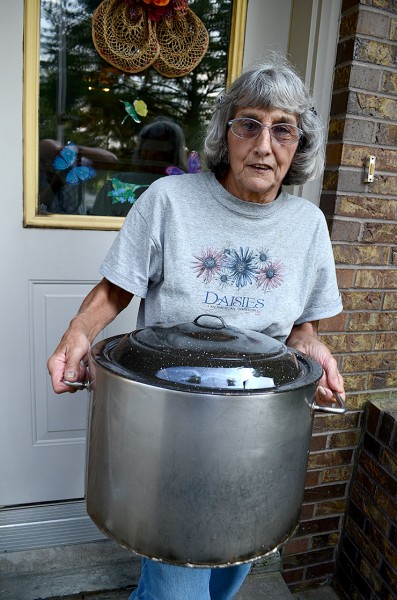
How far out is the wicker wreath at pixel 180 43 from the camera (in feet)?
6.04

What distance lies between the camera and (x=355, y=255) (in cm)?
182

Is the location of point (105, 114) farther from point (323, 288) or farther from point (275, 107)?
point (323, 288)

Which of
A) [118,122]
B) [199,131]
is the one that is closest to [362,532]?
[199,131]

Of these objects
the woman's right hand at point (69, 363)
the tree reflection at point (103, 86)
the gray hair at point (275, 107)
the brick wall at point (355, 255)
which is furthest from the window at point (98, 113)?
the woman's right hand at point (69, 363)

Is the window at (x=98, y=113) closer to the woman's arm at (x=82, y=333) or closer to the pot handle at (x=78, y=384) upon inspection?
the woman's arm at (x=82, y=333)

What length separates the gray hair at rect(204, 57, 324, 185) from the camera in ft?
4.01

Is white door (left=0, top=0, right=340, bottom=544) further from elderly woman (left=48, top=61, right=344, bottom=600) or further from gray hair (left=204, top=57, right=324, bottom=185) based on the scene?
elderly woman (left=48, top=61, right=344, bottom=600)

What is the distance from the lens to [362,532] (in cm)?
199

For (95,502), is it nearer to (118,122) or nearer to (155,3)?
(118,122)

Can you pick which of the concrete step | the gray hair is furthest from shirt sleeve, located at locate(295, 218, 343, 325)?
the concrete step

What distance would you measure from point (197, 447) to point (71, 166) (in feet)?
4.48

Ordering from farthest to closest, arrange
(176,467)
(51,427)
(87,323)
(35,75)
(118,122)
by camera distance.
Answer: (51,427) < (118,122) < (35,75) < (87,323) < (176,467)

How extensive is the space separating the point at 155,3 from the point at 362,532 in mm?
2146

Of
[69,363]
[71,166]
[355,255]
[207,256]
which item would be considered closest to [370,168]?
[355,255]
